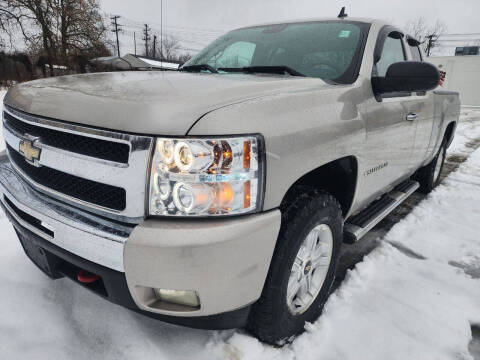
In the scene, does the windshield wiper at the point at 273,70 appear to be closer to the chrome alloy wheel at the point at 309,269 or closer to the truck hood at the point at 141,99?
the truck hood at the point at 141,99

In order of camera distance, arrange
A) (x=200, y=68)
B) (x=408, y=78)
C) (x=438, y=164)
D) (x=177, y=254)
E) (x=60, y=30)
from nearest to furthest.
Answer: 1. (x=177, y=254)
2. (x=408, y=78)
3. (x=200, y=68)
4. (x=438, y=164)
5. (x=60, y=30)

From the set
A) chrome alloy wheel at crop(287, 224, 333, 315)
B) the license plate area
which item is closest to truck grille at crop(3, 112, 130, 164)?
the license plate area

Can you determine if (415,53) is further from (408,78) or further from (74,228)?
(74,228)

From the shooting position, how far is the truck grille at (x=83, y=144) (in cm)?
124

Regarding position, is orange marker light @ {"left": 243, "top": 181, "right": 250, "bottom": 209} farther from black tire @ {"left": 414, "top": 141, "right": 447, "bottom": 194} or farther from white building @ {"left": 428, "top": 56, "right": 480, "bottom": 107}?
white building @ {"left": 428, "top": 56, "right": 480, "bottom": 107}

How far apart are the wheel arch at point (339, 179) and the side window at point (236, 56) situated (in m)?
1.05

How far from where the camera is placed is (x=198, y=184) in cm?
121

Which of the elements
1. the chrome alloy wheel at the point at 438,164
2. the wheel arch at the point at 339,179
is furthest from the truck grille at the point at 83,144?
the chrome alloy wheel at the point at 438,164

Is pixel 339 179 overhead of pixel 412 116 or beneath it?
beneath

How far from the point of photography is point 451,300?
2.21 m

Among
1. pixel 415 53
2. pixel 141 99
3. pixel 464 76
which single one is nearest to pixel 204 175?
pixel 141 99

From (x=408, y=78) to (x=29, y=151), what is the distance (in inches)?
82.0

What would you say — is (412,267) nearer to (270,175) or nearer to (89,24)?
(270,175)

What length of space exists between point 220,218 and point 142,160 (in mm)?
351
